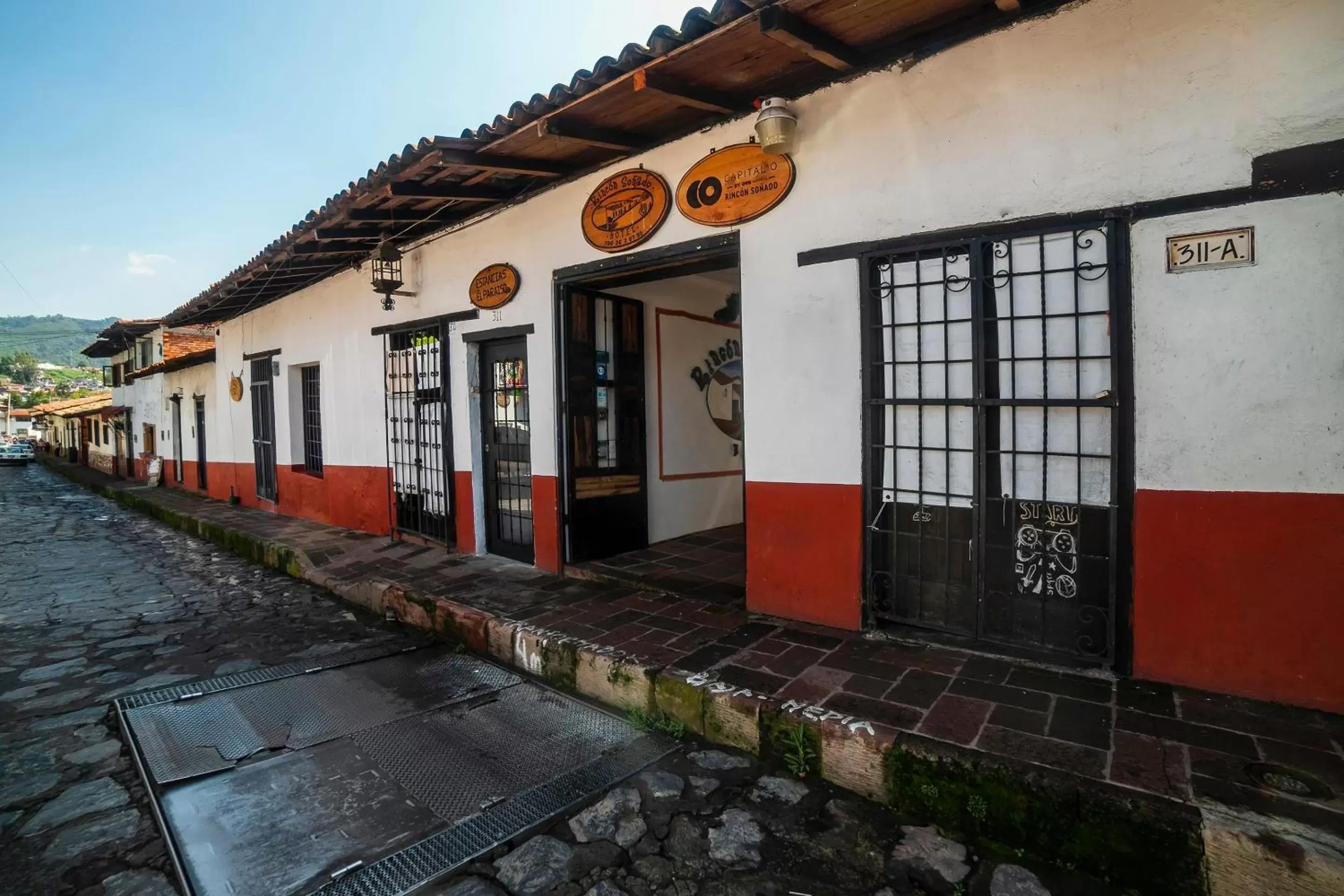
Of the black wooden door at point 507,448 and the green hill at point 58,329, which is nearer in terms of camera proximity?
the black wooden door at point 507,448

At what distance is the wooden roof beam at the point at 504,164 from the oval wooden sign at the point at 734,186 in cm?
139

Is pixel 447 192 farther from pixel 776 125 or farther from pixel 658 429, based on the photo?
pixel 776 125

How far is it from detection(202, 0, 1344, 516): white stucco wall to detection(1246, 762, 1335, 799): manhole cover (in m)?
1.32

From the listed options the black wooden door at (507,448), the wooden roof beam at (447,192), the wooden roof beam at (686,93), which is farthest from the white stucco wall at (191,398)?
the wooden roof beam at (686,93)

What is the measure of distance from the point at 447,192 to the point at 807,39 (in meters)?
3.85

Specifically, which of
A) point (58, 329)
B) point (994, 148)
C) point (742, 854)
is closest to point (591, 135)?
point (994, 148)

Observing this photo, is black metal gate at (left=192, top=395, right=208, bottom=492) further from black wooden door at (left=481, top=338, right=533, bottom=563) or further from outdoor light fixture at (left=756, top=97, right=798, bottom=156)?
outdoor light fixture at (left=756, top=97, right=798, bottom=156)

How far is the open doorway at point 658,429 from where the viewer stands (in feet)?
20.0

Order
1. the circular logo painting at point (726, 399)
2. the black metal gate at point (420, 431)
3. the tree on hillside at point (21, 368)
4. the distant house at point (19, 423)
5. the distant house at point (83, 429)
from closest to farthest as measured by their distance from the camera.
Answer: the black metal gate at point (420, 431) → the circular logo painting at point (726, 399) → the distant house at point (83, 429) → the distant house at point (19, 423) → the tree on hillside at point (21, 368)

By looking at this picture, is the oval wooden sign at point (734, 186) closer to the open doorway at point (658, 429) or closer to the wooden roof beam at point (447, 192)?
the open doorway at point (658, 429)

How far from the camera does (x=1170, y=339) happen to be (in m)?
3.28

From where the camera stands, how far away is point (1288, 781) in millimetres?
2475

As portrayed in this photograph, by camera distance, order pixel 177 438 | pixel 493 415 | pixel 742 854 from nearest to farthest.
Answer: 1. pixel 742 854
2. pixel 493 415
3. pixel 177 438

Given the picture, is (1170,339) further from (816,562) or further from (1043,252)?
(816,562)
